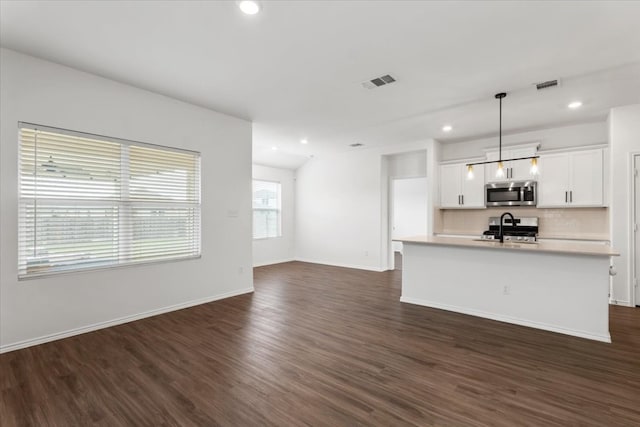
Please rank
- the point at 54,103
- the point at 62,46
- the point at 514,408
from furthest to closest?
the point at 54,103 → the point at 62,46 → the point at 514,408

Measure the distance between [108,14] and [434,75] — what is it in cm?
324

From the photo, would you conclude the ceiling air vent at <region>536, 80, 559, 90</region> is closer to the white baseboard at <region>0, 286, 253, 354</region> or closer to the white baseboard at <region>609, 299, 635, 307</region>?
the white baseboard at <region>609, 299, 635, 307</region>

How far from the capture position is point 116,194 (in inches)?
147

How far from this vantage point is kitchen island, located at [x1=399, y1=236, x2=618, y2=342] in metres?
3.28

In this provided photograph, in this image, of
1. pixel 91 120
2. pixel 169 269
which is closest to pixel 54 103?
pixel 91 120

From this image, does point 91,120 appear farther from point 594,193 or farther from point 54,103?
point 594,193

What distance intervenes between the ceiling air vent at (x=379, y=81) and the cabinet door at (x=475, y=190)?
338cm

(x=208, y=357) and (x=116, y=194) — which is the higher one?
(x=116, y=194)

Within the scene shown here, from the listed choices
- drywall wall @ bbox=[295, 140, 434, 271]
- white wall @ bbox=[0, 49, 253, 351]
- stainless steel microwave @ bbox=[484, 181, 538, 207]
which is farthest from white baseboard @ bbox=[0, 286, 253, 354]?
stainless steel microwave @ bbox=[484, 181, 538, 207]

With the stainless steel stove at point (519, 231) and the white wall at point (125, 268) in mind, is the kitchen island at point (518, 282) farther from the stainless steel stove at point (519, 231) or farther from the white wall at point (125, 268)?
the white wall at point (125, 268)

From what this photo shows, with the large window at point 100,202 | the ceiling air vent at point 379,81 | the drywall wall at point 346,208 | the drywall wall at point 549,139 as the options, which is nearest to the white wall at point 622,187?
the drywall wall at point 549,139

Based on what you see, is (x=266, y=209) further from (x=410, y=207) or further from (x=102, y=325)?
(x=102, y=325)

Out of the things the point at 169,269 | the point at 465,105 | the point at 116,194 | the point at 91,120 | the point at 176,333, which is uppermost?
the point at 465,105

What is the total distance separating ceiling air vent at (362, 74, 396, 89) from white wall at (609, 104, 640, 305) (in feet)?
12.1
